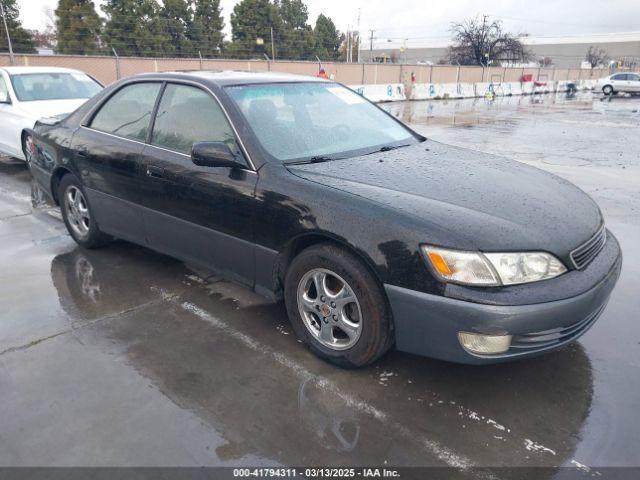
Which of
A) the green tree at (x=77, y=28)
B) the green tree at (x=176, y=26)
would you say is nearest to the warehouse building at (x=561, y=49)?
the green tree at (x=176, y=26)

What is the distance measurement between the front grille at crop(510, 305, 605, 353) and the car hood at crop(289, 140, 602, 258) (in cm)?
39

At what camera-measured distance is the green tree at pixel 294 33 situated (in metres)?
42.7

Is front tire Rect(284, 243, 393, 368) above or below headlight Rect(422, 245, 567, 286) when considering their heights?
below

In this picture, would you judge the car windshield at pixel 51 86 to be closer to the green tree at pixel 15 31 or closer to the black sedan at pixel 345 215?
the black sedan at pixel 345 215

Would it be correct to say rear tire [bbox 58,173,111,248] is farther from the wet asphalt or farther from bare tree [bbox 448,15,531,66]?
bare tree [bbox 448,15,531,66]

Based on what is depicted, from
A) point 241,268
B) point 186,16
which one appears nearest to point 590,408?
point 241,268

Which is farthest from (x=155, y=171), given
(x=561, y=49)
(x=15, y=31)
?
(x=561, y=49)

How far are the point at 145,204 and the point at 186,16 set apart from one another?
39.4 metres

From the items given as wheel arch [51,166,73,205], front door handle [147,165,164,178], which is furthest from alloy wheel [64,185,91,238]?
front door handle [147,165,164,178]

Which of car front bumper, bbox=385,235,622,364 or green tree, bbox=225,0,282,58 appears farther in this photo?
green tree, bbox=225,0,282,58

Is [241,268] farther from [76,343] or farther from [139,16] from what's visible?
[139,16]

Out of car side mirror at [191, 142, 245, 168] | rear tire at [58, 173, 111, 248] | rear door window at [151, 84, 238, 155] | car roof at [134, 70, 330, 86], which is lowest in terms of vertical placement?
rear tire at [58, 173, 111, 248]

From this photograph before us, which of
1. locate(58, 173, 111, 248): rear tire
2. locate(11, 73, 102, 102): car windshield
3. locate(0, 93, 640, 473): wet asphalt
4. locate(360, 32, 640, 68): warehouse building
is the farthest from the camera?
locate(360, 32, 640, 68): warehouse building

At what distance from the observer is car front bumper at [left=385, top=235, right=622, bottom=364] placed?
241 centimetres
